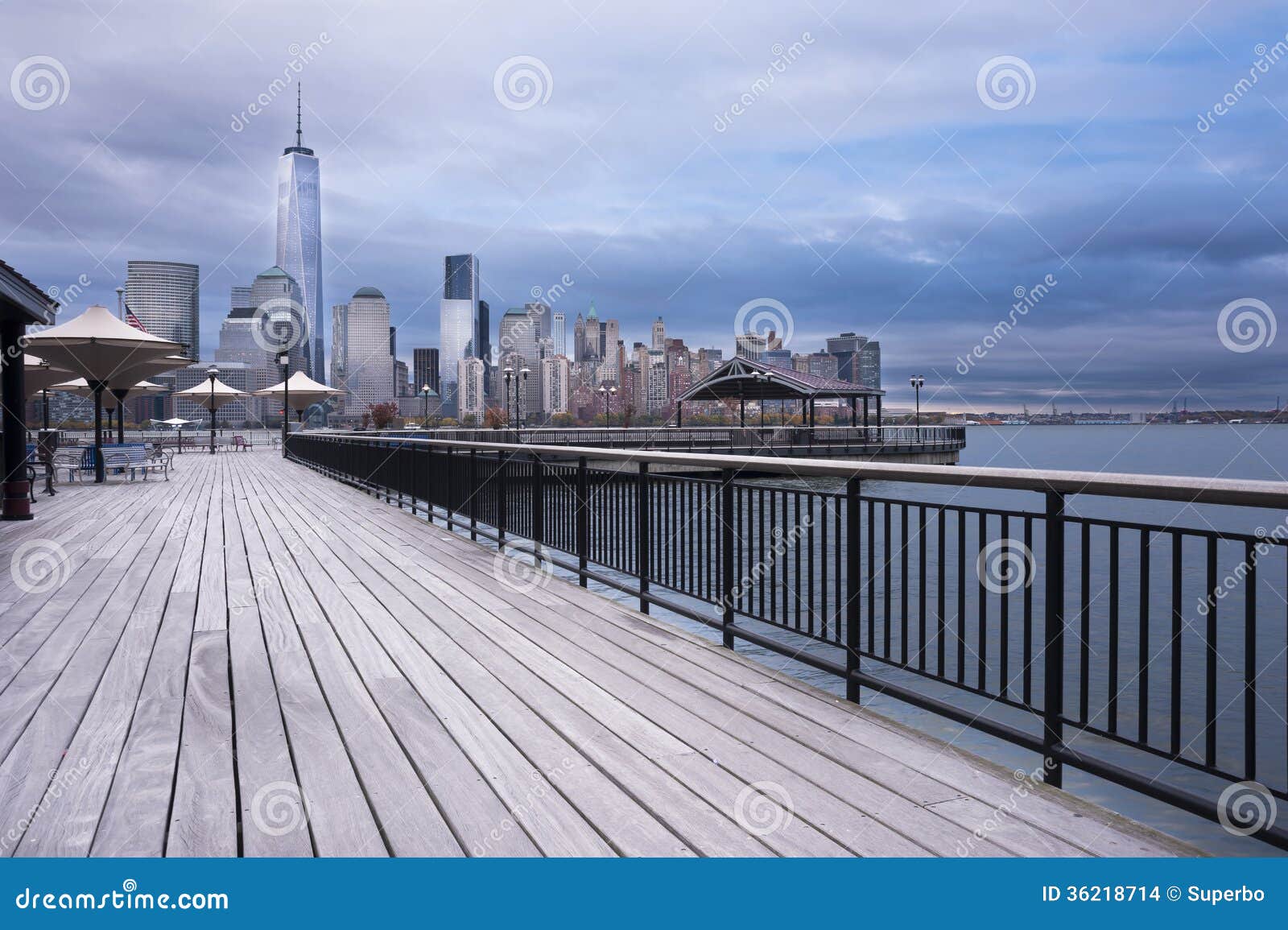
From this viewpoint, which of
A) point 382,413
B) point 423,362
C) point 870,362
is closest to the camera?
point 870,362

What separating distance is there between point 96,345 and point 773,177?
128 metres

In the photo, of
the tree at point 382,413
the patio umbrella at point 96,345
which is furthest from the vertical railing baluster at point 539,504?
the tree at point 382,413

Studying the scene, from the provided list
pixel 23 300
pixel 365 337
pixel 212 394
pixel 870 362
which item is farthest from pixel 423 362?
pixel 23 300

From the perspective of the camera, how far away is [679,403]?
40250 mm

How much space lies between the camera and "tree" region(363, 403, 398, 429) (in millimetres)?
62438

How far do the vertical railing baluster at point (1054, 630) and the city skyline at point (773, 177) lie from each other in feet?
13.8

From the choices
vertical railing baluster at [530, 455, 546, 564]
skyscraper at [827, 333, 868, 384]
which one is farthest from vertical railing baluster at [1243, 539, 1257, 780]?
skyscraper at [827, 333, 868, 384]

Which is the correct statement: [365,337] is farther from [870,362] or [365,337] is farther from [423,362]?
[423,362]

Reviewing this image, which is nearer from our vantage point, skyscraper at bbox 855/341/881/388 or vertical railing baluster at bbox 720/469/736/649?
vertical railing baluster at bbox 720/469/736/649

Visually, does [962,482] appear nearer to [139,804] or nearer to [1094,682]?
[139,804]

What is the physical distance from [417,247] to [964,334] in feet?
290

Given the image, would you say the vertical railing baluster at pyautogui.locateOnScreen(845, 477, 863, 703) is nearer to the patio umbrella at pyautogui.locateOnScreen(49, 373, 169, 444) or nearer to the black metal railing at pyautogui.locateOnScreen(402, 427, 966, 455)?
the patio umbrella at pyautogui.locateOnScreen(49, 373, 169, 444)

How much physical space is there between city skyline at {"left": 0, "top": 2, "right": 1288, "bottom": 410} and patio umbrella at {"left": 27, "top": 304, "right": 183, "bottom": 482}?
1062mm

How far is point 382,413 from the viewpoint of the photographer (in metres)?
66.2
